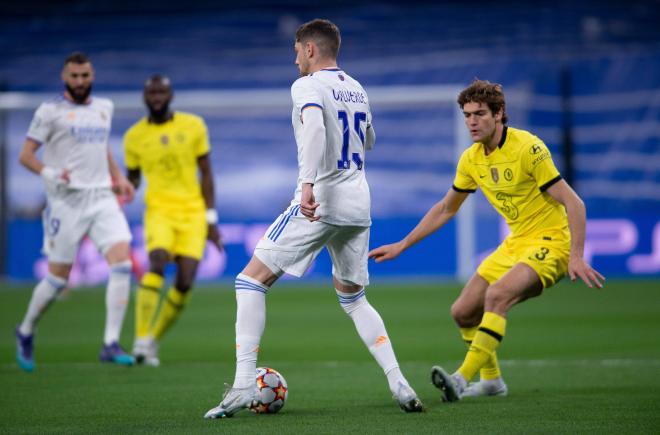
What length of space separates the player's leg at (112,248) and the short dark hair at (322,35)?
347cm

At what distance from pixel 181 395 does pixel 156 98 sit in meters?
3.28

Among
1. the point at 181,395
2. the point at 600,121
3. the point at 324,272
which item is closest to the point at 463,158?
the point at 181,395

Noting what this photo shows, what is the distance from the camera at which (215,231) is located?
372 inches

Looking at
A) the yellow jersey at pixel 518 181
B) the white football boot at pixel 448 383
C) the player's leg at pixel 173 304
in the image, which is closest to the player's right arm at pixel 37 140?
the player's leg at pixel 173 304

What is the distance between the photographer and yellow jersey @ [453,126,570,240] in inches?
250

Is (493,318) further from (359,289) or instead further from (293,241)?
(293,241)

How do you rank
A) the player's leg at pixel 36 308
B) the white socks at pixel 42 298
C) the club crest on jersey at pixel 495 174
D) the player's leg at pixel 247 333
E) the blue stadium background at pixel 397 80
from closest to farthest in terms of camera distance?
the player's leg at pixel 247 333 < the club crest on jersey at pixel 495 174 < the player's leg at pixel 36 308 < the white socks at pixel 42 298 < the blue stadium background at pixel 397 80

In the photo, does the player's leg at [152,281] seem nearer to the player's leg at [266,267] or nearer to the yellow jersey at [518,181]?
the player's leg at [266,267]

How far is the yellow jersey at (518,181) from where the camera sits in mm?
6348

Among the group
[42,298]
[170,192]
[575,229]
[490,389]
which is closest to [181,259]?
[170,192]

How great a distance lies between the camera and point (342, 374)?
26.2ft

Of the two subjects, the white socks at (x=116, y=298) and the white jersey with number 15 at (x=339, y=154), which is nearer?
the white jersey with number 15 at (x=339, y=154)

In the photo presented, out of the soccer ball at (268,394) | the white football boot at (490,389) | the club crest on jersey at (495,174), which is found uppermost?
the club crest on jersey at (495,174)

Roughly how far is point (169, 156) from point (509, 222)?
11.9ft
